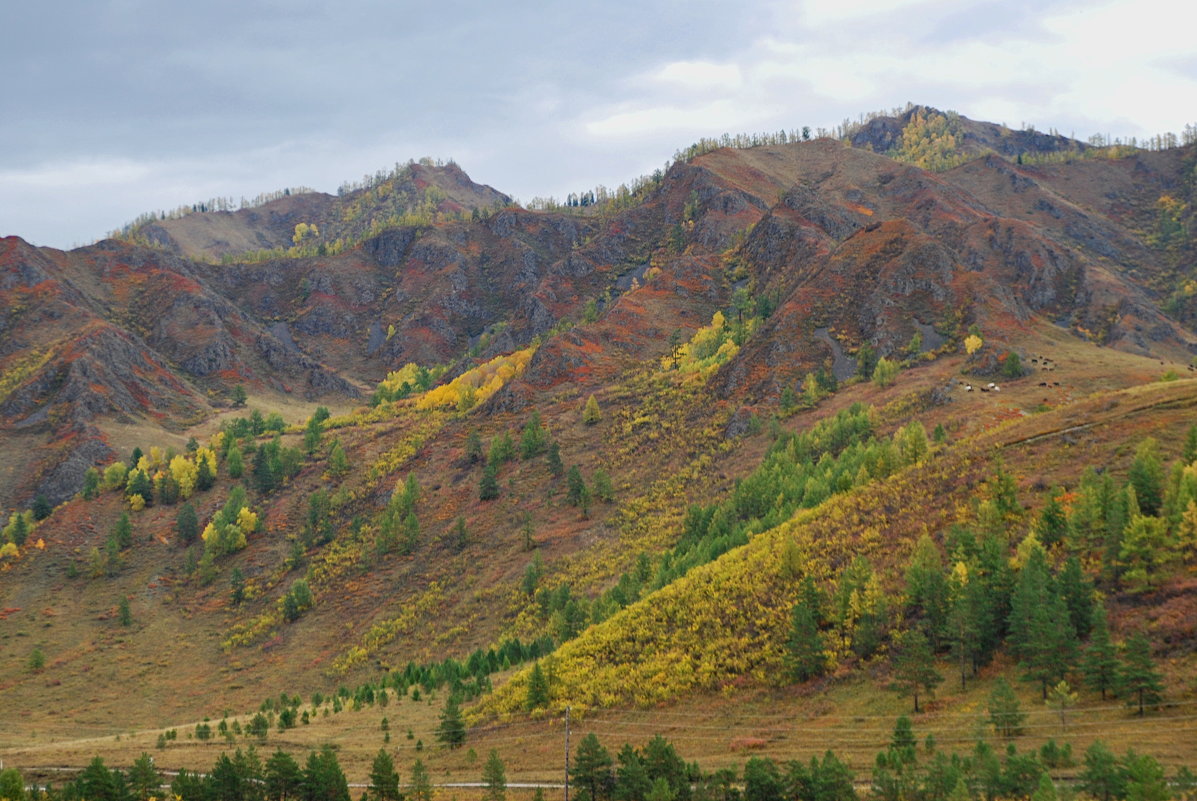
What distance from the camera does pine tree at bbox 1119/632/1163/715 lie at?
50.2m

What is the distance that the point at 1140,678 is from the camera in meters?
51.2

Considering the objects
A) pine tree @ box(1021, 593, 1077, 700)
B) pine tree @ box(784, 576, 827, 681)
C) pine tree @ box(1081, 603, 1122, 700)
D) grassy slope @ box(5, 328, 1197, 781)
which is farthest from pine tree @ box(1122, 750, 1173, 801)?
pine tree @ box(784, 576, 827, 681)

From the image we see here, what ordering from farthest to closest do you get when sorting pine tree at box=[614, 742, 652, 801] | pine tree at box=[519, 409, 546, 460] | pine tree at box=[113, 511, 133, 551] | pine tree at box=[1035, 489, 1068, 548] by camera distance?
1. pine tree at box=[113, 511, 133, 551]
2. pine tree at box=[519, 409, 546, 460]
3. pine tree at box=[1035, 489, 1068, 548]
4. pine tree at box=[614, 742, 652, 801]

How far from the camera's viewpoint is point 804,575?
262ft

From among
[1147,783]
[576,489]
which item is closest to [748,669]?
[1147,783]

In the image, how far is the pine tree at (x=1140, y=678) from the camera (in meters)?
50.2

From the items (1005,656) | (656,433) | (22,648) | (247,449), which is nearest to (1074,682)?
(1005,656)

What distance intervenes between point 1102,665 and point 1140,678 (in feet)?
6.57

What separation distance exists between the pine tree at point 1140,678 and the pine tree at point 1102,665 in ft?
2.28

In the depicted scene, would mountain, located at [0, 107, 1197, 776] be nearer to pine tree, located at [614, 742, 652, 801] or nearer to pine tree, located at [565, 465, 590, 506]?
pine tree, located at [565, 465, 590, 506]

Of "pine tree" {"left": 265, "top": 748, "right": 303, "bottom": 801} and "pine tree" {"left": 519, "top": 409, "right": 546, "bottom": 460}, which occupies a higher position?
"pine tree" {"left": 519, "top": 409, "right": 546, "bottom": 460}

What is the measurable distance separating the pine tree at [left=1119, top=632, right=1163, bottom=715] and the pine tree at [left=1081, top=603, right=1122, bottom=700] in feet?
2.28

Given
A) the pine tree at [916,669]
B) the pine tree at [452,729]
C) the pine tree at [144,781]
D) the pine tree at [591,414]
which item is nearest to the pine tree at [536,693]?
the pine tree at [452,729]

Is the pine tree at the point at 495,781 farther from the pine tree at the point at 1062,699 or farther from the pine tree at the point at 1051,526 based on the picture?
the pine tree at the point at 1051,526
